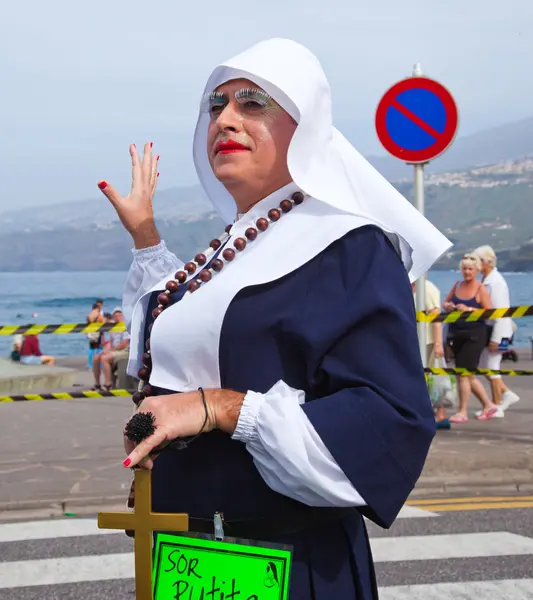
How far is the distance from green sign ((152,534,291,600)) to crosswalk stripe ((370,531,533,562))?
3794mm

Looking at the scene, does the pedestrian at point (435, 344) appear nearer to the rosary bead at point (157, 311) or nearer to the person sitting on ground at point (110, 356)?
the person sitting on ground at point (110, 356)

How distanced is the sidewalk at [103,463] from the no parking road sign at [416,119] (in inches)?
93.0

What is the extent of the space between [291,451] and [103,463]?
6635 mm

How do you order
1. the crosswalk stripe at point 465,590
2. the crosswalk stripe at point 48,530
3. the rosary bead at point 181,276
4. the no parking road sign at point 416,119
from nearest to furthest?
1. the rosary bead at point 181,276
2. the crosswalk stripe at point 465,590
3. the crosswalk stripe at point 48,530
4. the no parking road sign at point 416,119

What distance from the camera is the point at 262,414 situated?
187cm

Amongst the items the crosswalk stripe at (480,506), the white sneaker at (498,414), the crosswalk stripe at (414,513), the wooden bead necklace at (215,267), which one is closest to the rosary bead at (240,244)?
the wooden bead necklace at (215,267)

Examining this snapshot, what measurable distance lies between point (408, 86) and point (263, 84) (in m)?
6.19

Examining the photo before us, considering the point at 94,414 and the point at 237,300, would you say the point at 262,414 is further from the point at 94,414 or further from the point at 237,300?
the point at 94,414

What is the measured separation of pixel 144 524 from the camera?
1.84 meters

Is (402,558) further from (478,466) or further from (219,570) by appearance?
(219,570)

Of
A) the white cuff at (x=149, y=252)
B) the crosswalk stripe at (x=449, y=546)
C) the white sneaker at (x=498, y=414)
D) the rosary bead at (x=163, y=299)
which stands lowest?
the crosswalk stripe at (x=449, y=546)

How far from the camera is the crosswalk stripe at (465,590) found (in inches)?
190

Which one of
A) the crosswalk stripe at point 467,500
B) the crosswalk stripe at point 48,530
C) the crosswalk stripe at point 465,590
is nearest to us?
the crosswalk stripe at point 465,590

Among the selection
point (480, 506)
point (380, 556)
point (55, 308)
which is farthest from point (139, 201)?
point (55, 308)
